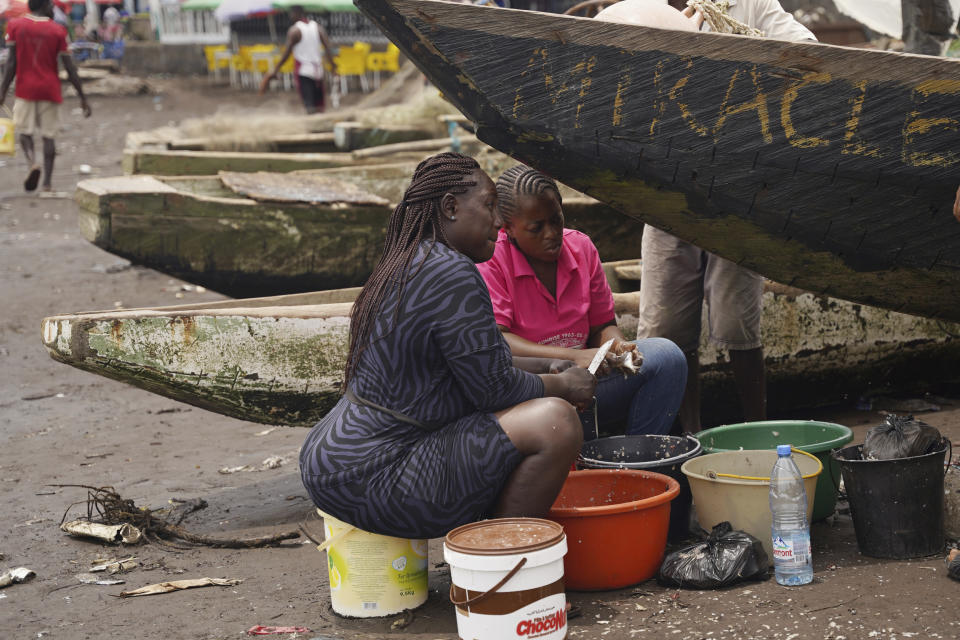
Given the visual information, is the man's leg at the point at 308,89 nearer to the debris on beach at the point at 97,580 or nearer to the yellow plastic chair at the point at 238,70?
the yellow plastic chair at the point at 238,70

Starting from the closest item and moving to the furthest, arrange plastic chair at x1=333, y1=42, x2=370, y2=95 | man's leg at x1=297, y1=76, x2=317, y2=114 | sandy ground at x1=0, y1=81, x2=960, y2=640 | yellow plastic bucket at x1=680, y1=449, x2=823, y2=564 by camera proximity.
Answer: sandy ground at x1=0, y1=81, x2=960, y2=640 → yellow plastic bucket at x1=680, y1=449, x2=823, y2=564 → man's leg at x1=297, y1=76, x2=317, y2=114 → plastic chair at x1=333, y1=42, x2=370, y2=95

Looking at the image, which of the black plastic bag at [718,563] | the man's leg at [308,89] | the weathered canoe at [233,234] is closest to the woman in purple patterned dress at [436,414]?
the black plastic bag at [718,563]

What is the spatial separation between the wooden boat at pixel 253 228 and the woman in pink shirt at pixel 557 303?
262 cm

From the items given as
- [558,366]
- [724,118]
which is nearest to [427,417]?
[558,366]

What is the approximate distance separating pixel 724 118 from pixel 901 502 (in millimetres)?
1166

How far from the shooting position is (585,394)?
9.72ft

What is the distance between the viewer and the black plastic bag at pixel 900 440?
9.66 ft

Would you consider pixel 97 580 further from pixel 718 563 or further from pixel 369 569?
pixel 718 563

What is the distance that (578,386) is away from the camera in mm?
2959

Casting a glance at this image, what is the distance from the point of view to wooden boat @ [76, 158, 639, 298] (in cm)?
594

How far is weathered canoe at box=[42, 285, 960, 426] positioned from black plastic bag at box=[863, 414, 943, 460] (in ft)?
4.46

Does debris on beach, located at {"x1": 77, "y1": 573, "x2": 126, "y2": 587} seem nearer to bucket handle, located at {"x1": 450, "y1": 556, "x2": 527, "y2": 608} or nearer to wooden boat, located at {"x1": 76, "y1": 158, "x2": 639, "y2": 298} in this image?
bucket handle, located at {"x1": 450, "y1": 556, "x2": 527, "y2": 608}

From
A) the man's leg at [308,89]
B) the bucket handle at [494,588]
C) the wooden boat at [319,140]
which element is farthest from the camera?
the man's leg at [308,89]

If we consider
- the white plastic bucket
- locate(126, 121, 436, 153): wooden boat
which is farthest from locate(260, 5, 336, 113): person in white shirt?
the white plastic bucket
